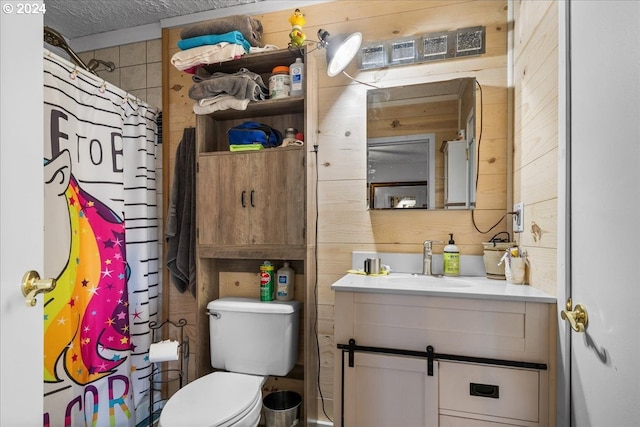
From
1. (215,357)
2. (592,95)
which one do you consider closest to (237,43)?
(592,95)

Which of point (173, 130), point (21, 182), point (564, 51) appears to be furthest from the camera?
point (173, 130)

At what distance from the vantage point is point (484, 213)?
1651mm

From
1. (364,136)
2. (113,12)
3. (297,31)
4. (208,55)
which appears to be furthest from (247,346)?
(113,12)

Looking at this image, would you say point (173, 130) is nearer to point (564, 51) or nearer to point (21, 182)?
point (21, 182)

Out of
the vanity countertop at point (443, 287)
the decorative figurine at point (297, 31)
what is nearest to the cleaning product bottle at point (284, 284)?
the vanity countertop at point (443, 287)

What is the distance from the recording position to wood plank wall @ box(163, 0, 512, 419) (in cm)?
164

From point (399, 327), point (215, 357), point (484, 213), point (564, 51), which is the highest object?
point (564, 51)

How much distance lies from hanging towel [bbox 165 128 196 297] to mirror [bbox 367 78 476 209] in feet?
3.51

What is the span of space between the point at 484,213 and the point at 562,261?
0.67m

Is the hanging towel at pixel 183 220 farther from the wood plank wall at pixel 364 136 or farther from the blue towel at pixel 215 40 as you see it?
the wood plank wall at pixel 364 136

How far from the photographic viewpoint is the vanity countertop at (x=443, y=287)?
45.6 inches

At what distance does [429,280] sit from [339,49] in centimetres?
122

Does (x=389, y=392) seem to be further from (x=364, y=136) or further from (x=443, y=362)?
(x=364, y=136)

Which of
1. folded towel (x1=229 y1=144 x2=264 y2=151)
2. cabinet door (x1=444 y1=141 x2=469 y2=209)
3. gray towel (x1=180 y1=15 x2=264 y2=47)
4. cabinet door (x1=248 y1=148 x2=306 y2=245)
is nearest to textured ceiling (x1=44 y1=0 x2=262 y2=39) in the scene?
gray towel (x1=180 y1=15 x2=264 y2=47)
